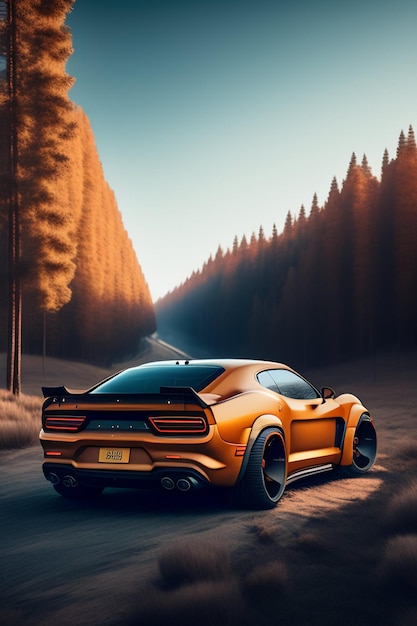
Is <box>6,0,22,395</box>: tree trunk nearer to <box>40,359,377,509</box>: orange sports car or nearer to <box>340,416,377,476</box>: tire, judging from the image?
<box>340,416,377,476</box>: tire

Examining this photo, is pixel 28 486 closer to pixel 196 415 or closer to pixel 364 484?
pixel 196 415

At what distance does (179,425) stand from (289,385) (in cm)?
206

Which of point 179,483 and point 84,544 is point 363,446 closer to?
point 179,483

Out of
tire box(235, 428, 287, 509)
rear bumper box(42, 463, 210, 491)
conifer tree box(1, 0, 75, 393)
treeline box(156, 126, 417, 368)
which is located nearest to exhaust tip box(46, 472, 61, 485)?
rear bumper box(42, 463, 210, 491)

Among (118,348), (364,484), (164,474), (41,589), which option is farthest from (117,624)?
(118,348)

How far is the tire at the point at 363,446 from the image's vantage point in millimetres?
9906

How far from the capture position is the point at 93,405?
740 cm

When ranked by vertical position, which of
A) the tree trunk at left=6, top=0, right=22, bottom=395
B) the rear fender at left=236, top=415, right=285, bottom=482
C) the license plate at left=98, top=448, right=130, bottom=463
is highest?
the tree trunk at left=6, top=0, right=22, bottom=395

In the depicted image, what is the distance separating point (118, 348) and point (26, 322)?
24968 millimetres

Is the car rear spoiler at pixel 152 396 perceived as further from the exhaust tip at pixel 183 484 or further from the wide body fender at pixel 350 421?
the wide body fender at pixel 350 421

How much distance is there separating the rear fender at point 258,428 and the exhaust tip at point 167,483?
24.9 inches

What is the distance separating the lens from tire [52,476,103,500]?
8133mm

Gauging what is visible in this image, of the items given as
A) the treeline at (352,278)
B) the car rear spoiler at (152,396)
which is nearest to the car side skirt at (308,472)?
the car rear spoiler at (152,396)

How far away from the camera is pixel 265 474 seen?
7.53 m
